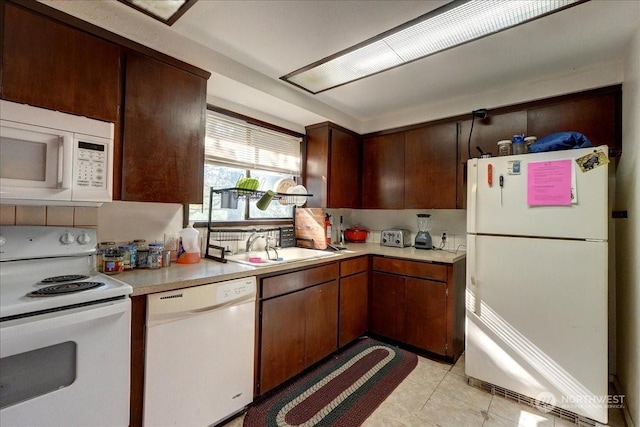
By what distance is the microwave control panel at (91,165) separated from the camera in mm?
1349

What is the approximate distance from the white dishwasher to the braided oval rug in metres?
0.19

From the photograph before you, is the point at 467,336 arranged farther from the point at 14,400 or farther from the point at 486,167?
the point at 14,400

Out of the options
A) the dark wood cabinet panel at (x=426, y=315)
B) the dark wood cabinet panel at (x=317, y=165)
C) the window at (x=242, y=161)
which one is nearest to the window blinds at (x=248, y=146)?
the window at (x=242, y=161)

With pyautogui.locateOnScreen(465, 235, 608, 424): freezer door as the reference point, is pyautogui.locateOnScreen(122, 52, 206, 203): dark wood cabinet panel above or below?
above

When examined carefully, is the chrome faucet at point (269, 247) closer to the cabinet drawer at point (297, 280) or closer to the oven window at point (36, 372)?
the cabinet drawer at point (297, 280)

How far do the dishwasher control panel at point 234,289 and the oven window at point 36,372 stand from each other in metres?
0.62

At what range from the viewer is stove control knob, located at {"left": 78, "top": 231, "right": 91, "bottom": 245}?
1504 mm

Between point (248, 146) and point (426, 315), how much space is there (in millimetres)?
2152

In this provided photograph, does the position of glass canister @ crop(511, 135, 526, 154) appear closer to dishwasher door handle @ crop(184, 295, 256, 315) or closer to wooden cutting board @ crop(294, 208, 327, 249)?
wooden cutting board @ crop(294, 208, 327, 249)

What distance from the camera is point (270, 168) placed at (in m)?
2.80

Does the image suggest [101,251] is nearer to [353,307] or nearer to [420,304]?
[353,307]

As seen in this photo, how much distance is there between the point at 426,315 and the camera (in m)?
2.47
